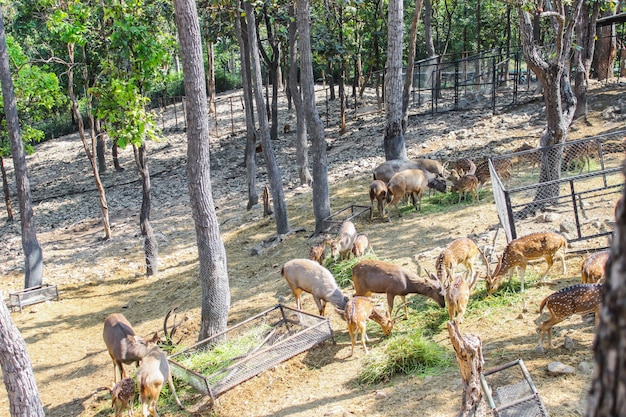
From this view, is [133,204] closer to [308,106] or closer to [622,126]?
[308,106]

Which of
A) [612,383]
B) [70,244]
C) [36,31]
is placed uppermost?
[36,31]

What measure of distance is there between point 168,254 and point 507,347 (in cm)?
1159

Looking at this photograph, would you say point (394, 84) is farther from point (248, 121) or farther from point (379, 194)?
point (248, 121)

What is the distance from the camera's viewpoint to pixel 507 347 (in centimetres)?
745

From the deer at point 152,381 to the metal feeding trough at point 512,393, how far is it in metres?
4.04

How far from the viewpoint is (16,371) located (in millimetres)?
6723

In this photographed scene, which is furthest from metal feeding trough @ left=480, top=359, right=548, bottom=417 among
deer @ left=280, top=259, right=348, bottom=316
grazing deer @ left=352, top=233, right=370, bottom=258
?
grazing deer @ left=352, top=233, right=370, bottom=258

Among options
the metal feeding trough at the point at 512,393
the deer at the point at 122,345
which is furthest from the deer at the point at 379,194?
the metal feeding trough at the point at 512,393

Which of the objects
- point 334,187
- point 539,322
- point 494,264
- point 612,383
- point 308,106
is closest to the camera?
point 612,383

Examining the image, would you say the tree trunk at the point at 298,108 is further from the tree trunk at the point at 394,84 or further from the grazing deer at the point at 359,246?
the grazing deer at the point at 359,246

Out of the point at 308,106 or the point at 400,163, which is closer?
the point at 308,106

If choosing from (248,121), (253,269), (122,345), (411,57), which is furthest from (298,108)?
(122,345)

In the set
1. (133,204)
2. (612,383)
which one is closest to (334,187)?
(133,204)

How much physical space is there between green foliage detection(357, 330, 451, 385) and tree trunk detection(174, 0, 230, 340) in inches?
114
